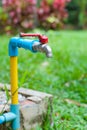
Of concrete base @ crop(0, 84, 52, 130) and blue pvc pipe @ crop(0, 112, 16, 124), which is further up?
blue pvc pipe @ crop(0, 112, 16, 124)

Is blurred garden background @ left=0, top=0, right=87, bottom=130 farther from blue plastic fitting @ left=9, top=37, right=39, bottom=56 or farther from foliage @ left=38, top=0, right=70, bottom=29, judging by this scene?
blue plastic fitting @ left=9, top=37, right=39, bottom=56

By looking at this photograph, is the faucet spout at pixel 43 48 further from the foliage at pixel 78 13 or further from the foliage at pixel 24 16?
the foliage at pixel 78 13

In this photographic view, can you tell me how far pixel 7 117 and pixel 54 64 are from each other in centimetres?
300

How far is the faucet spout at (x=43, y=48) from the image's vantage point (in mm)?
2167

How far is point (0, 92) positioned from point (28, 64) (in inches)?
94.6

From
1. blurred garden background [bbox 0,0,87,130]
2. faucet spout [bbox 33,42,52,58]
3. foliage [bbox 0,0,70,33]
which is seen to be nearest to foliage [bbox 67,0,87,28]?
blurred garden background [bbox 0,0,87,130]

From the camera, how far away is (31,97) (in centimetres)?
271

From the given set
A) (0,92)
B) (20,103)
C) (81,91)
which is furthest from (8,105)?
(81,91)

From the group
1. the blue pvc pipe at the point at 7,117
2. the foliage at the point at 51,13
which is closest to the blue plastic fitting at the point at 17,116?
the blue pvc pipe at the point at 7,117

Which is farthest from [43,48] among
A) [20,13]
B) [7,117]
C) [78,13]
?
[78,13]

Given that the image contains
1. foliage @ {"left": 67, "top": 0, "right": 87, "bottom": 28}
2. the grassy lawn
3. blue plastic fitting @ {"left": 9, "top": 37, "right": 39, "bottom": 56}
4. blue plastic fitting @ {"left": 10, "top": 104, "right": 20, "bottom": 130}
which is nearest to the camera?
blue plastic fitting @ {"left": 9, "top": 37, "right": 39, "bottom": 56}

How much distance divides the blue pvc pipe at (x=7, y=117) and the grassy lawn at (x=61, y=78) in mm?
198

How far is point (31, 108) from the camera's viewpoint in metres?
2.57

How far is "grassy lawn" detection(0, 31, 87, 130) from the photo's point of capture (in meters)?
3.13
